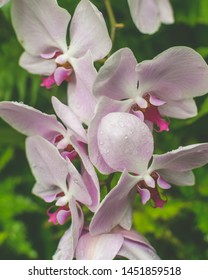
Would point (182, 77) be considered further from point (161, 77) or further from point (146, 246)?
point (146, 246)

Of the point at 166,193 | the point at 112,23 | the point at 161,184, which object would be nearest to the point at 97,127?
the point at 161,184

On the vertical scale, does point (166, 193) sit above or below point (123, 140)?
below

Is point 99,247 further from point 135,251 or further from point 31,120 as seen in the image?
point 31,120

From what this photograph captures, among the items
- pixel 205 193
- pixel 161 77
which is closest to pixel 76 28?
pixel 161 77

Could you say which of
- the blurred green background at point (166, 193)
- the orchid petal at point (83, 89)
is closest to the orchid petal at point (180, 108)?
the orchid petal at point (83, 89)

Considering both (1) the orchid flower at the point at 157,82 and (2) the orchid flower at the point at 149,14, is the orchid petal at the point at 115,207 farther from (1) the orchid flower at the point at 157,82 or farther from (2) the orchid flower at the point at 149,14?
(2) the orchid flower at the point at 149,14

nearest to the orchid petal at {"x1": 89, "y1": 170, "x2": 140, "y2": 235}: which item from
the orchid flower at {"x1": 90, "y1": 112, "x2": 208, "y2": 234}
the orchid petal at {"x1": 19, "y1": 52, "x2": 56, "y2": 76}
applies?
the orchid flower at {"x1": 90, "y1": 112, "x2": 208, "y2": 234}
